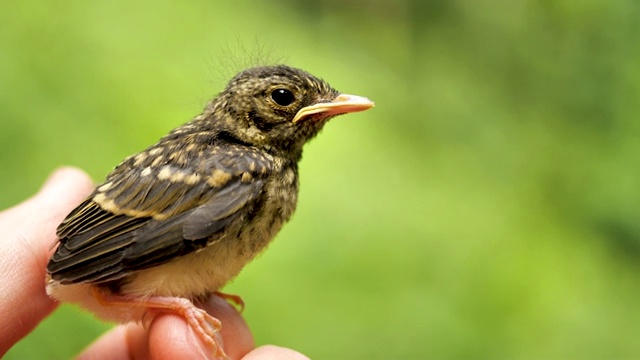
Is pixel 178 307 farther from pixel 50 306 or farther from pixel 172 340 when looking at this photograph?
pixel 50 306

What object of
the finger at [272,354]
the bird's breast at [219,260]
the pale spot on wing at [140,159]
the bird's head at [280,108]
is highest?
the bird's head at [280,108]

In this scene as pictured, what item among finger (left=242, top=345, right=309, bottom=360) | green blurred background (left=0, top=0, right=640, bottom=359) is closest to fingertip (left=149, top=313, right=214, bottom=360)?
finger (left=242, top=345, right=309, bottom=360)

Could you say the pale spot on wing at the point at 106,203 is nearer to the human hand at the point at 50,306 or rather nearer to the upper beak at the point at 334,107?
the human hand at the point at 50,306

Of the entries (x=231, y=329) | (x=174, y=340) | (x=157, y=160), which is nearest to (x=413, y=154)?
(x=231, y=329)

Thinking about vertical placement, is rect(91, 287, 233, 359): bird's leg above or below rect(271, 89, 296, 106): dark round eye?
below

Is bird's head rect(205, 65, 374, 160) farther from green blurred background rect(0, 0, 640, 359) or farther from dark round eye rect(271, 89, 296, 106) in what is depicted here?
green blurred background rect(0, 0, 640, 359)

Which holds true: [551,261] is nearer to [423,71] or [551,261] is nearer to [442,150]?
[442,150]

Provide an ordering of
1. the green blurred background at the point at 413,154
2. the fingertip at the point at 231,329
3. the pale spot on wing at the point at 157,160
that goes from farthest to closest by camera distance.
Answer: the green blurred background at the point at 413,154 → the fingertip at the point at 231,329 → the pale spot on wing at the point at 157,160

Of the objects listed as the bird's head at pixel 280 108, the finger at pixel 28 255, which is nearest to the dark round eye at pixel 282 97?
the bird's head at pixel 280 108

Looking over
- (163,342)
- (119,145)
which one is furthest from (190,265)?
(119,145)
